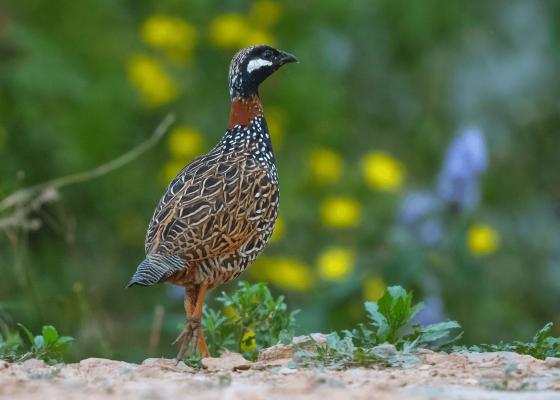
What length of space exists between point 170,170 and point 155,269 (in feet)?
13.2

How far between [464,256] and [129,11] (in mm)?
3420

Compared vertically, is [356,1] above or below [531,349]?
above

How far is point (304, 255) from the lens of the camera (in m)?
10.4

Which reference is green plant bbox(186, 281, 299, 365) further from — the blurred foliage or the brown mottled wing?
the brown mottled wing

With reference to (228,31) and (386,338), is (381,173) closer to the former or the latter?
(228,31)

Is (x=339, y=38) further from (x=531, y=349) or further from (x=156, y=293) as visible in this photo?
(x=531, y=349)

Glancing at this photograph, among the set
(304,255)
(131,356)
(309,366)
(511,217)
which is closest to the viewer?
(309,366)

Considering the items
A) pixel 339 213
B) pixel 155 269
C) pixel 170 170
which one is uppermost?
pixel 170 170

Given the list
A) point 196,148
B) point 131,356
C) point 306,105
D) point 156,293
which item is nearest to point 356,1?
point 306,105

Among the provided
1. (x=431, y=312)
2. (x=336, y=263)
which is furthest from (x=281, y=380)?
(x=336, y=263)

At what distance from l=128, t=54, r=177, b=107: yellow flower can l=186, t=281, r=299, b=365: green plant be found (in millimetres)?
4061

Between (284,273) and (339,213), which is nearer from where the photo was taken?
(284,273)

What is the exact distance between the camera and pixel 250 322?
5.96m

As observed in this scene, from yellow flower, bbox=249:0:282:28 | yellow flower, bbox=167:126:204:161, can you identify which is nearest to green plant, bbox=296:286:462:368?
yellow flower, bbox=167:126:204:161
